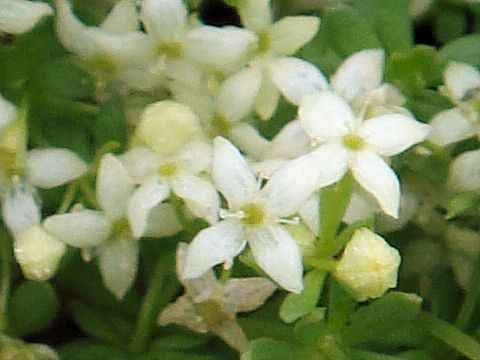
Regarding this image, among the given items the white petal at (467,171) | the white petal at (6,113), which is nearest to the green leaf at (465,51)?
the white petal at (467,171)

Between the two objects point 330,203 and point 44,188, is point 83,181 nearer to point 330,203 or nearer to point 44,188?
point 44,188

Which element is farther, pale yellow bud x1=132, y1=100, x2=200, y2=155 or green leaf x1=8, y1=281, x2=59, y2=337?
green leaf x1=8, y1=281, x2=59, y2=337

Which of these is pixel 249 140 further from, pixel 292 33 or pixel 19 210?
pixel 19 210

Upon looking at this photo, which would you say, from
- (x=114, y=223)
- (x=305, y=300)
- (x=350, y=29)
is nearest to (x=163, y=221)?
(x=114, y=223)

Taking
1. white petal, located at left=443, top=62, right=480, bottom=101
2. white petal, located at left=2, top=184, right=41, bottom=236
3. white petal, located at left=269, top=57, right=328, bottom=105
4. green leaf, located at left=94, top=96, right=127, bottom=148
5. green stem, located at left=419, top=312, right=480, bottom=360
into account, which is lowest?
green stem, located at left=419, top=312, right=480, bottom=360

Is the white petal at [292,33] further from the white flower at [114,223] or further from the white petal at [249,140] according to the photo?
the white flower at [114,223]

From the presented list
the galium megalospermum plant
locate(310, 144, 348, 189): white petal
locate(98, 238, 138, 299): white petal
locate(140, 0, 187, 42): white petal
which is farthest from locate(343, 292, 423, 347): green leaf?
locate(140, 0, 187, 42): white petal

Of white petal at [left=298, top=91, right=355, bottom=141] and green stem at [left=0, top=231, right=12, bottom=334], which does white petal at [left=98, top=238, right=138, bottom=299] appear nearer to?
green stem at [left=0, top=231, right=12, bottom=334]
